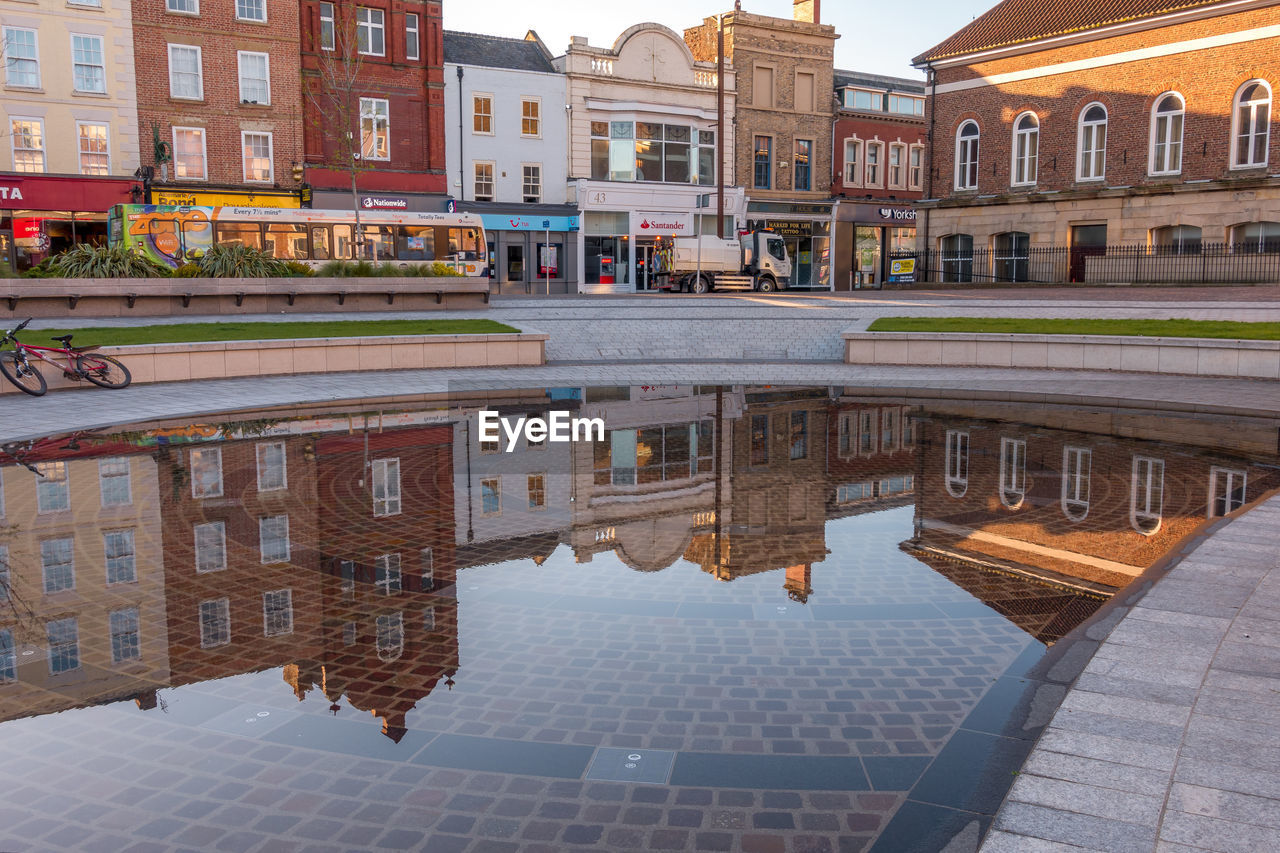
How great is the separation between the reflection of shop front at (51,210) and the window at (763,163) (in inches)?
1094

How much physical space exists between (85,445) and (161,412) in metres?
2.52

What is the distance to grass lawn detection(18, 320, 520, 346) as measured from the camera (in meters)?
18.4

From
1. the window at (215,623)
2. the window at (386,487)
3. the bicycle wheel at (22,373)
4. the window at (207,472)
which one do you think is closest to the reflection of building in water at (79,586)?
the window at (215,623)

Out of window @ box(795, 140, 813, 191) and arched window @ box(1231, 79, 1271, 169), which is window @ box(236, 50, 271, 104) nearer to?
window @ box(795, 140, 813, 191)

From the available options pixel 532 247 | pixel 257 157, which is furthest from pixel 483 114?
pixel 257 157

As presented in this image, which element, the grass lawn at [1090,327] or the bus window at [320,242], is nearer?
the grass lawn at [1090,327]

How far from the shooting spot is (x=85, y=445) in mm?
12070

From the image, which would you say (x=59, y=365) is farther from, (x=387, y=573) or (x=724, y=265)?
(x=724, y=265)

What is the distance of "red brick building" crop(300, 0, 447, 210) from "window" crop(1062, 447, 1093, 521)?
32.8 meters

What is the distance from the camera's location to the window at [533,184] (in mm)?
A: 44438

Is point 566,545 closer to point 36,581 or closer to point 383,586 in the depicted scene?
point 383,586

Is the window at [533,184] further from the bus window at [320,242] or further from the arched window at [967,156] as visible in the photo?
the arched window at [967,156]

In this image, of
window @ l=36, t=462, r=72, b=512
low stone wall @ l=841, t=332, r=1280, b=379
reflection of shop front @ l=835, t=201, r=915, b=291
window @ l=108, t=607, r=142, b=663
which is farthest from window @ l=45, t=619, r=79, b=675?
reflection of shop front @ l=835, t=201, r=915, b=291

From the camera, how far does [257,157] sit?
3822cm
